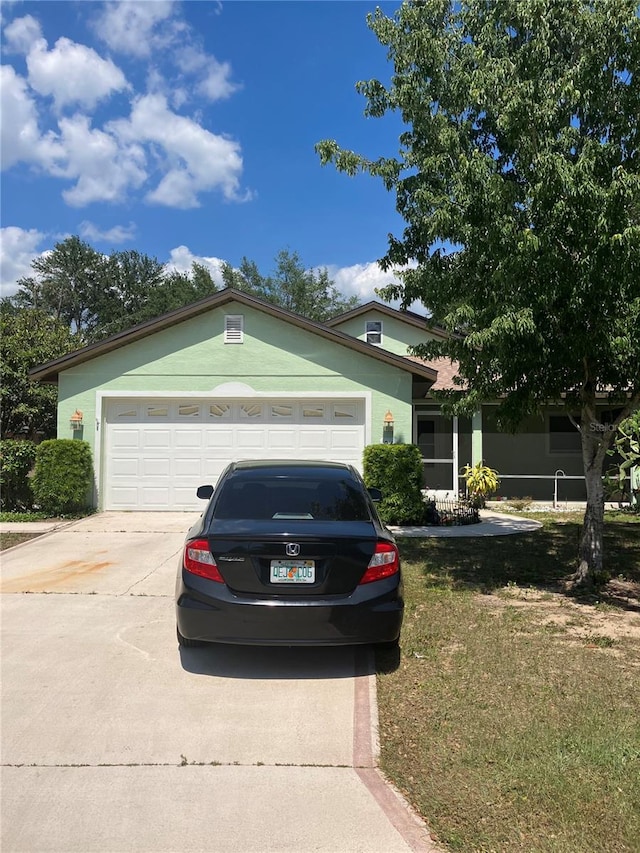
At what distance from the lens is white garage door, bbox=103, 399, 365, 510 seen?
44.2 feet

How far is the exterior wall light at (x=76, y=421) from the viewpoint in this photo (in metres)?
13.3

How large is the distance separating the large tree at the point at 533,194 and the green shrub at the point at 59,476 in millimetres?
7979

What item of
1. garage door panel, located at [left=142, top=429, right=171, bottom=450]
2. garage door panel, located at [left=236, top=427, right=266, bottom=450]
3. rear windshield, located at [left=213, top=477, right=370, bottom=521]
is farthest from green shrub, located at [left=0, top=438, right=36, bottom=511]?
rear windshield, located at [left=213, top=477, right=370, bottom=521]

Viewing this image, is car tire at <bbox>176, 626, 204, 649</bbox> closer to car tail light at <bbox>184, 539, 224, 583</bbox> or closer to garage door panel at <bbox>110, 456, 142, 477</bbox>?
car tail light at <bbox>184, 539, 224, 583</bbox>

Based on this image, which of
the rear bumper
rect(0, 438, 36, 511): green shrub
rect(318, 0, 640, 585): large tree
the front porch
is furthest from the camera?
the front porch

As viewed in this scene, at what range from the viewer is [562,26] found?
6805 millimetres

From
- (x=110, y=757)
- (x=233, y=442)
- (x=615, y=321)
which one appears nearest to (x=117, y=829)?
(x=110, y=757)

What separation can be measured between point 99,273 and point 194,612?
52.8 m

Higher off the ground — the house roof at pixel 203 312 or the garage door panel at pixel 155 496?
the house roof at pixel 203 312

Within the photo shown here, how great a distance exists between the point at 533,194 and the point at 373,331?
13.9 m

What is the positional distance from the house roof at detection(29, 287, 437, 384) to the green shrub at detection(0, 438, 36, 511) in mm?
1570

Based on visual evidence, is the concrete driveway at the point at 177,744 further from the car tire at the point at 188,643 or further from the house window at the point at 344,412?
the house window at the point at 344,412

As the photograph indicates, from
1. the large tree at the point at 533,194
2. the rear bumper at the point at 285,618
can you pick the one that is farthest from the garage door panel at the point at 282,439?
the rear bumper at the point at 285,618

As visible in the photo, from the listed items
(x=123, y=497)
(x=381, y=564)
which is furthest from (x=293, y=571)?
(x=123, y=497)
